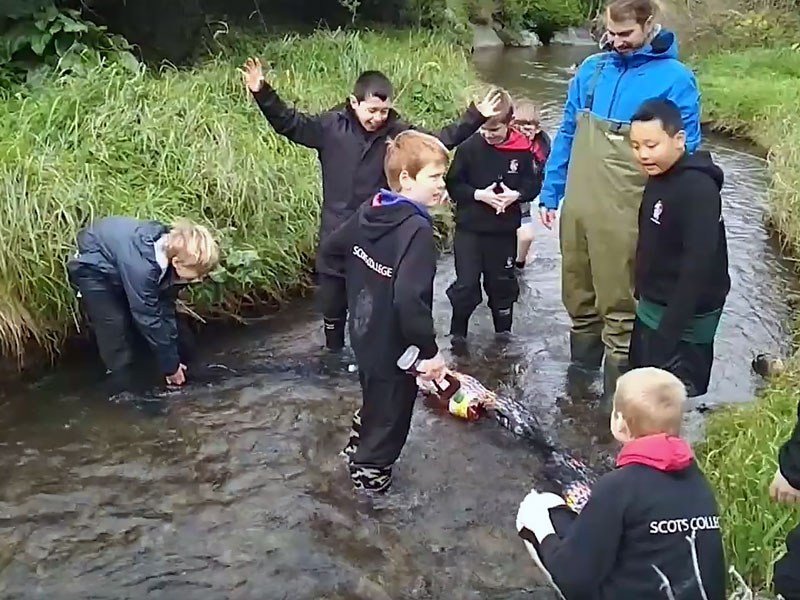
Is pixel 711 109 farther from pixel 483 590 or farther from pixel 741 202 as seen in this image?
pixel 483 590

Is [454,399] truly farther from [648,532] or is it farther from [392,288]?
[648,532]

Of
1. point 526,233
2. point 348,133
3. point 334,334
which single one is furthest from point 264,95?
point 526,233

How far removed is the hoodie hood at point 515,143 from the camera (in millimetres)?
5625

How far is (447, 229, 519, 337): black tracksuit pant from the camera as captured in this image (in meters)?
5.73

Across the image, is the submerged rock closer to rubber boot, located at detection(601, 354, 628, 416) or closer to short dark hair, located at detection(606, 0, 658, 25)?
rubber boot, located at detection(601, 354, 628, 416)

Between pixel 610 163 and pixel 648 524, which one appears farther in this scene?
pixel 610 163

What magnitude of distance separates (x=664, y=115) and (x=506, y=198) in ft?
5.60

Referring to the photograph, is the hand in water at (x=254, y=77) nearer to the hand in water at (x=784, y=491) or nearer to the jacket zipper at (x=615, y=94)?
the jacket zipper at (x=615, y=94)

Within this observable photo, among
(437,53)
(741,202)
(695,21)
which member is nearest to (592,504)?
(741,202)

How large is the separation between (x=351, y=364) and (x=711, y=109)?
1024cm

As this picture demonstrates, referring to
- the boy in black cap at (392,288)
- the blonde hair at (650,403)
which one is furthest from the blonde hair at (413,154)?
the blonde hair at (650,403)

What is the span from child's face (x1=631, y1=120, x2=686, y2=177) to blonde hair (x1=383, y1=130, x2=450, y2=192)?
807mm

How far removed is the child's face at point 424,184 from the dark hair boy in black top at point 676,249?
0.84 m

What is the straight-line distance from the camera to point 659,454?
→ 2549 millimetres
